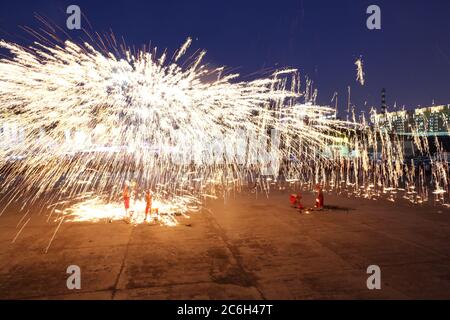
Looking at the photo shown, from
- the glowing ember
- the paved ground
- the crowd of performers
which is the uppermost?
the crowd of performers

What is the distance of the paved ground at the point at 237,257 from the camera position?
5375 mm

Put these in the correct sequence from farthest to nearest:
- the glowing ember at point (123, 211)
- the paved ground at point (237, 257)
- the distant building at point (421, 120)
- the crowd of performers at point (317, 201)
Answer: the distant building at point (421, 120) → the crowd of performers at point (317, 201) → the glowing ember at point (123, 211) → the paved ground at point (237, 257)

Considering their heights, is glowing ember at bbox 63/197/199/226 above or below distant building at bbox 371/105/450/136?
below

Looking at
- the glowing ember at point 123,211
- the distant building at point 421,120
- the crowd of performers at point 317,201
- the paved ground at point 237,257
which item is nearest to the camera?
the paved ground at point 237,257

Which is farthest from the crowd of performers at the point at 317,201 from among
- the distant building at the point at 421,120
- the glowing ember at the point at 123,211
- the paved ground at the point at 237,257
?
the distant building at the point at 421,120

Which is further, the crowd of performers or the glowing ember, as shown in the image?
the crowd of performers

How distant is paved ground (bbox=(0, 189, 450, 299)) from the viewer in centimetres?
538

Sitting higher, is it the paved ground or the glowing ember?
the glowing ember

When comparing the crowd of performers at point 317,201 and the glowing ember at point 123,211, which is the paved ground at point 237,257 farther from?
the crowd of performers at point 317,201

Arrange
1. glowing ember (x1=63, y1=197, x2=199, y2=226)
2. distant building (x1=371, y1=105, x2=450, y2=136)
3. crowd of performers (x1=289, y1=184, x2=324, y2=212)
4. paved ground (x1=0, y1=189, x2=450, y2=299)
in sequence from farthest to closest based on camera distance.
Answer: distant building (x1=371, y1=105, x2=450, y2=136)
crowd of performers (x1=289, y1=184, x2=324, y2=212)
glowing ember (x1=63, y1=197, x2=199, y2=226)
paved ground (x1=0, y1=189, x2=450, y2=299)

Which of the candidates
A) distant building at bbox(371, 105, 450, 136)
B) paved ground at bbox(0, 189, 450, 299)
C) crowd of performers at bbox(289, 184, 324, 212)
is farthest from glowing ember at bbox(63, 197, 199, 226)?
distant building at bbox(371, 105, 450, 136)

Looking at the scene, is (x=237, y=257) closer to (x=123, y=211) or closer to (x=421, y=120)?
(x=123, y=211)

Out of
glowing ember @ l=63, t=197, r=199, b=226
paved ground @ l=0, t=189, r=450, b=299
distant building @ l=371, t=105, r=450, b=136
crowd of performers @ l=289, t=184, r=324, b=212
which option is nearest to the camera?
paved ground @ l=0, t=189, r=450, b=299

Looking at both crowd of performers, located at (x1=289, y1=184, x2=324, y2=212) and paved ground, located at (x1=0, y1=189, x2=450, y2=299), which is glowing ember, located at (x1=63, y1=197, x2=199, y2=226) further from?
crowd of performers, located at (x1=289, y1=184, x2=324, y2=212)
